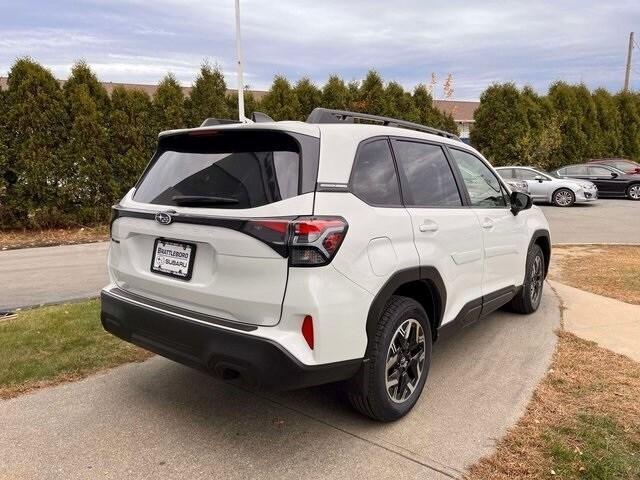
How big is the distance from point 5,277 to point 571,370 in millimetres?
7041

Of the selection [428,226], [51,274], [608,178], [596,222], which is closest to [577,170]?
[608,178]

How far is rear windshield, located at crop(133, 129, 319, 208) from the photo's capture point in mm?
2770

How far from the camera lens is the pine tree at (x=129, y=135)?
37.4ft

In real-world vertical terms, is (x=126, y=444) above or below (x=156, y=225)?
below

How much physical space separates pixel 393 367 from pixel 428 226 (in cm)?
94

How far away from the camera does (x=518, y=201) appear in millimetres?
4977

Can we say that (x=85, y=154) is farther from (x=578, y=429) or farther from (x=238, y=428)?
(x=578, y=429)

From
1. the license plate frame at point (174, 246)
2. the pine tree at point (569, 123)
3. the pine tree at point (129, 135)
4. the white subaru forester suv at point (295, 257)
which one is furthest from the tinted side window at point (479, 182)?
the pine tree at point (569, 123)

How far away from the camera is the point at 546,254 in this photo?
6.04 m

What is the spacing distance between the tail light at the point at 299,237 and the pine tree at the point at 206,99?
1052 cm

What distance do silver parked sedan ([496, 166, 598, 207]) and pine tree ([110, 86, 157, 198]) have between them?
11896mm

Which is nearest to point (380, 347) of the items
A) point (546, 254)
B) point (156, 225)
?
point (156, 225)

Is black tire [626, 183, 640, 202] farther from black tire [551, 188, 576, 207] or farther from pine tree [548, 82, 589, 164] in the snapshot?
pine tree [548, 82, 589, 164]

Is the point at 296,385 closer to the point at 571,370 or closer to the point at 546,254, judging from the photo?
the point at 571,370
